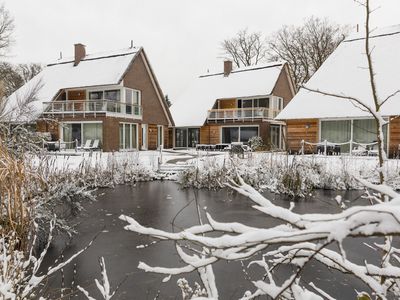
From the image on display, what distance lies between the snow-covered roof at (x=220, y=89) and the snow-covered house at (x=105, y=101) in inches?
90.5

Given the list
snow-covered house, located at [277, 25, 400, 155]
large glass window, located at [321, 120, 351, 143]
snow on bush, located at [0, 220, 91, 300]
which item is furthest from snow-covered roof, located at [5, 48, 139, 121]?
snow on bush, located at [0, 220, 91, 300]

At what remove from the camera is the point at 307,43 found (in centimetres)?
3544

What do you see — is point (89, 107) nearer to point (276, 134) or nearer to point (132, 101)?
point (132, 101)

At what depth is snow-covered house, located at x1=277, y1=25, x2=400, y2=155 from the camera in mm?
18641

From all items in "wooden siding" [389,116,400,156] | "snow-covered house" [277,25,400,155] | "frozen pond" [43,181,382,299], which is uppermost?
"snow-covered house" [277,25,400,155]

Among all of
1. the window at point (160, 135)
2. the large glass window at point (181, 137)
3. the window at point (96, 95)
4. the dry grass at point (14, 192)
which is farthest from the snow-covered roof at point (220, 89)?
the dry grass at point (14, 192)

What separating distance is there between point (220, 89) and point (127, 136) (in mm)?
10213

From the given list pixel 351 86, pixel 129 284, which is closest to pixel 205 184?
pixel 129 284

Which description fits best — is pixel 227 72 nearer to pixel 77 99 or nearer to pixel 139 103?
pixel 139 103

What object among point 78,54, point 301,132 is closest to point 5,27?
point 78,54

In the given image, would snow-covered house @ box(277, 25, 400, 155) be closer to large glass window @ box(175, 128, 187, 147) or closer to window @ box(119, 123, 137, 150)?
window @ box(119, 123, 137, 150)

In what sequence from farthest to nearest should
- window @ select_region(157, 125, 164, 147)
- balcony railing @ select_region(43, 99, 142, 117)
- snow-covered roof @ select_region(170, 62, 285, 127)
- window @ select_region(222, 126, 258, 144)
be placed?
snow-covered roof @ select_region(170, 62, 285, 127), window @ select_region(157, 125, 164, 147), window @ select_region(222, 126, 258, 144), balcony railing @ select_region(43, 99, 142, 117)

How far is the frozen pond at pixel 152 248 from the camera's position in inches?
160

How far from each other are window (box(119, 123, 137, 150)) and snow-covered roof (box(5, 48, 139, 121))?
3.27m
